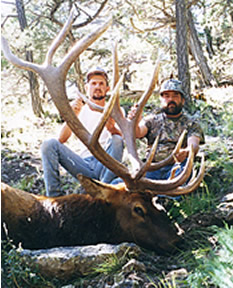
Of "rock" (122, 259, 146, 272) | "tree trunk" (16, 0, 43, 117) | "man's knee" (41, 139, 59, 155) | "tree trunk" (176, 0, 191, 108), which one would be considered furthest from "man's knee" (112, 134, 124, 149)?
"tree trunk" (16, 0, 43, 117)

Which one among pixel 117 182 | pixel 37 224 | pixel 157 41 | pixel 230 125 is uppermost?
pixel 157 41

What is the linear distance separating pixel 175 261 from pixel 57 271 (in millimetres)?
970

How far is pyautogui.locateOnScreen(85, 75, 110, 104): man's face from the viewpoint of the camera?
15.5 feet

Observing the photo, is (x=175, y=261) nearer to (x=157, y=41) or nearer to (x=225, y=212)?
(x=225, y=212)

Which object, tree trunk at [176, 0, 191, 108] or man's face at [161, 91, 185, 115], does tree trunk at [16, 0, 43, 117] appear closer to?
tree trunk at [176, 0, 191, 108]

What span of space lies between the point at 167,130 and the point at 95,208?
1.68 m

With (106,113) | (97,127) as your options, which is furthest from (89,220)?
(106,113)

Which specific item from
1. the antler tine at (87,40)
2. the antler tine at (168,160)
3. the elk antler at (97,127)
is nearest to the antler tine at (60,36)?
the elk antler at (97,127)

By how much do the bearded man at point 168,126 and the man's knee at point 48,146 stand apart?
1003mm

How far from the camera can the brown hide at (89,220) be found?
136 inches

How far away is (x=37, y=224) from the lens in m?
3.49

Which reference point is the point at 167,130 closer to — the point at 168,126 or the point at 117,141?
the point at 168,126

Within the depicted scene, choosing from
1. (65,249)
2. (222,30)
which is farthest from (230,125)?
(222,30)

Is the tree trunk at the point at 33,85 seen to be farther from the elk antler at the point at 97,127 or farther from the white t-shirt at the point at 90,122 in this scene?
the elk antler at the point at 97,127
